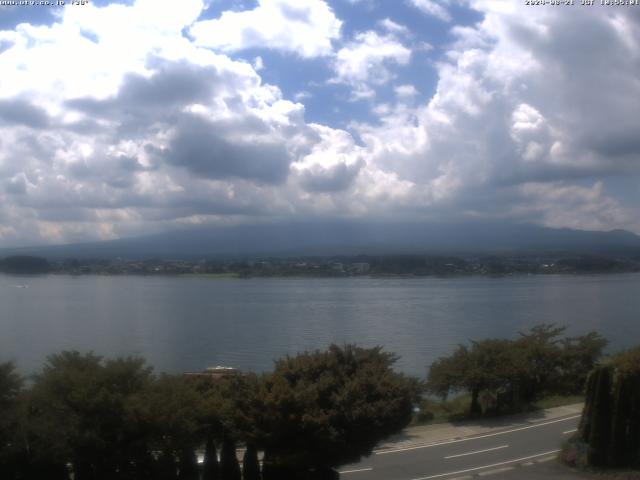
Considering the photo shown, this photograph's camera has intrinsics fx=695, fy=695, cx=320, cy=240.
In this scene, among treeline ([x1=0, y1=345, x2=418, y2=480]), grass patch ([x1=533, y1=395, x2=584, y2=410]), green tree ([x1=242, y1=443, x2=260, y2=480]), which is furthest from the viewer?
grass patch ([x1=533, y1=395, x2=584, y2=410])

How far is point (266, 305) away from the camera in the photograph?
2736 inches

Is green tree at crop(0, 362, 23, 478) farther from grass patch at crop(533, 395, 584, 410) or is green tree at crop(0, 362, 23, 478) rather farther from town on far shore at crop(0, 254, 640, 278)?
town on far shore at crop(0, 254, 640, 278)

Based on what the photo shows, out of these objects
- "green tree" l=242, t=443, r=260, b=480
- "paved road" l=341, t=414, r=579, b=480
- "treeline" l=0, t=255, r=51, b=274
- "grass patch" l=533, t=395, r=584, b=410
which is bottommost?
"grass patch" l=533, t=395, r=584, b=410

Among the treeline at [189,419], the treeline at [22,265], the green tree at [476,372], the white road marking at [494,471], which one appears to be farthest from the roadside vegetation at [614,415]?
the treeline at [22,265]

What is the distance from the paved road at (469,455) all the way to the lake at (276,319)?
30.5 ft

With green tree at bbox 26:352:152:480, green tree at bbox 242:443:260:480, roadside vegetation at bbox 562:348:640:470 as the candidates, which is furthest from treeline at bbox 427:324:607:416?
green tree at bbox 26:352:152:480

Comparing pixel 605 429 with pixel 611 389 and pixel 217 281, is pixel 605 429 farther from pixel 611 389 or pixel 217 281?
pixel 217 281

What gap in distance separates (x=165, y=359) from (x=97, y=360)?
26.5 meters

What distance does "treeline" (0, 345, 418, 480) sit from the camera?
33.8 ft

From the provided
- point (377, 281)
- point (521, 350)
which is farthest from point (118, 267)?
point (521, 350)

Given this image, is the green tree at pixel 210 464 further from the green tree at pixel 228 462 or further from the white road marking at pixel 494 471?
the white road marking at pixel 494 471

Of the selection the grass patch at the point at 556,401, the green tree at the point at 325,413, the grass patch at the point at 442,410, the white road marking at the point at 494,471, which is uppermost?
the green tree at the point at 325,413

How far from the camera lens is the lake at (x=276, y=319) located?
40.3 m

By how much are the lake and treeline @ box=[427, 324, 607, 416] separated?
8.18 meters
